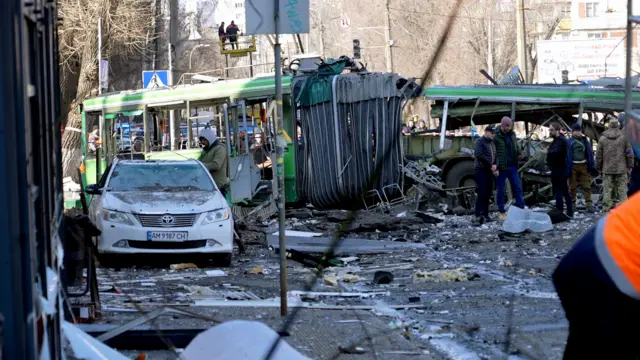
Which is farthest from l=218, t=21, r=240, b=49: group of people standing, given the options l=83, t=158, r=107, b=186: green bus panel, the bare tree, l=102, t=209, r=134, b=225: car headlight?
l=102, t=209, r=134, b=225: car headlight

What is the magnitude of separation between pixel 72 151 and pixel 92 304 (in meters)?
22.6

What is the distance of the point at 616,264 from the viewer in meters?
3.67

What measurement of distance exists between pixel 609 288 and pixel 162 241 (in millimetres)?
9238

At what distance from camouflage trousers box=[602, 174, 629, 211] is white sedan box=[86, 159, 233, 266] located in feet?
25.1

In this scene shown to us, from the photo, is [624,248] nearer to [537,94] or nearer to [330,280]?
[330,280]

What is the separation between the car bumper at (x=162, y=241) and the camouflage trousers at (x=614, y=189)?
317 inches

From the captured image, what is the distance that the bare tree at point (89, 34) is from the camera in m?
33.5

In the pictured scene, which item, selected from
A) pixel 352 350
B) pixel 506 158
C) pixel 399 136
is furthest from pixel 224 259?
pixel 399 136

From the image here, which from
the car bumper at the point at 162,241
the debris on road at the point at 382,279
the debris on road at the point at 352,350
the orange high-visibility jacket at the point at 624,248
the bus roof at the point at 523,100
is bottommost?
the debris on road at the point at 382,279

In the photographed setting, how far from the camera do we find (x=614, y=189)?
18.2 metres

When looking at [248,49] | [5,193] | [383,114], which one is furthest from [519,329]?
[248,49]

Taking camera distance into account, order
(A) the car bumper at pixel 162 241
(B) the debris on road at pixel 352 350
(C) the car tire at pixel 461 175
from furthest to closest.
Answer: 1. (C) the car tire at pixel 461 175
2. (A) the car bumper at pixel 162 241
3. (B) the debris on road at pixel 352 350

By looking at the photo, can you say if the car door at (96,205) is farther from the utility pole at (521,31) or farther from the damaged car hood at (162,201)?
the utility pole at (521,31)

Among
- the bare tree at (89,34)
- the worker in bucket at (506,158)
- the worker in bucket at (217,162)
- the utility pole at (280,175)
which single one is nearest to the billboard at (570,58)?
the bare tree at (89,34)
